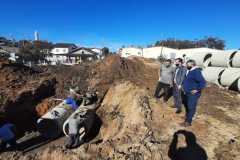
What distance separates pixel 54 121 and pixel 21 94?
3741 mm

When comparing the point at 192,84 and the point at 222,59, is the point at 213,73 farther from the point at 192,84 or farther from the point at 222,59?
the point at 192,84

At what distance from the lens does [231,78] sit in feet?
41.5

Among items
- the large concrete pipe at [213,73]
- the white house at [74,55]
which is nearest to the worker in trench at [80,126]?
the large concrete pipe at [213,73]

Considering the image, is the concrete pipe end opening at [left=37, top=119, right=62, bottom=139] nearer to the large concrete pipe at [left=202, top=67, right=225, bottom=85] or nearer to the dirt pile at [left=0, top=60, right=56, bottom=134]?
the dirt pile at [left=0, top=60, right=56, bottom=134]

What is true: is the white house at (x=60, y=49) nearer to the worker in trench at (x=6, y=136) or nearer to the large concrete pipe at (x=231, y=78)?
the large concrete pipe at (x=231, y=78)

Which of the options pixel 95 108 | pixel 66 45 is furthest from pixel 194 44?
pixel 95 108

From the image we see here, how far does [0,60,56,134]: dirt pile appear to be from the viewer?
40.6 feet

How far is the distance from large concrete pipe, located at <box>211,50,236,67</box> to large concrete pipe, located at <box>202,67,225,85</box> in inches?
14.2

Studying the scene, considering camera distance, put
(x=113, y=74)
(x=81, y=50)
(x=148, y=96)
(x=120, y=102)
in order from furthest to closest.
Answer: (x=81, y=50) → (x=113, y=74) → (x=120, y=102) → (x=148, y=96)

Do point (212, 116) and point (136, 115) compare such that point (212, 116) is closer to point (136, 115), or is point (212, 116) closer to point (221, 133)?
point (221, 133)

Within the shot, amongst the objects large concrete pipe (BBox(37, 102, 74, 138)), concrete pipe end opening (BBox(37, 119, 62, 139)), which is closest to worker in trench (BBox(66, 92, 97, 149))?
large concrete pipe (BBox(37, 102, 74, 138))

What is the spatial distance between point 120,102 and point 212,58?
24.0ft

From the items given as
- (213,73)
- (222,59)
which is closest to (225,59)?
(222,59)

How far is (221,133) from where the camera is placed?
6.96 metres
